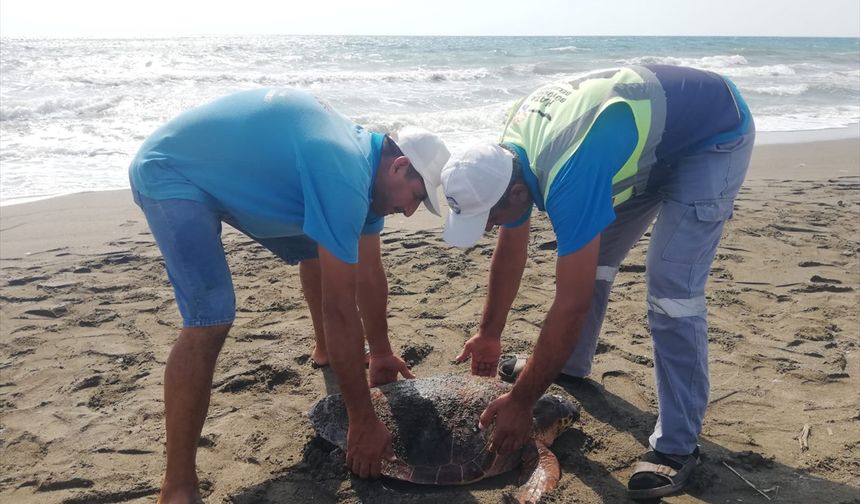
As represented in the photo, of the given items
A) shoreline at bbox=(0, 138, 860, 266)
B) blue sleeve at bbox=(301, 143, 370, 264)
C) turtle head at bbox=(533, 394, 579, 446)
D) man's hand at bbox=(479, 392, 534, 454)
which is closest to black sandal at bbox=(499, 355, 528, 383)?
turtle head at bbox=(533, 394, 579, 446)

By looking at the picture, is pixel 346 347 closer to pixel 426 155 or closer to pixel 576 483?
pixel 426 155

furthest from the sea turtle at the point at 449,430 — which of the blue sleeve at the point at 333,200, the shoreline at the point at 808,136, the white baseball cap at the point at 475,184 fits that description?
the shoreline at the point at 808,136

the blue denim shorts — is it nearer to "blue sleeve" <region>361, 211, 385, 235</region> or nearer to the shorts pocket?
"blue sleeve" <region>361, 211, 385, 235</region>

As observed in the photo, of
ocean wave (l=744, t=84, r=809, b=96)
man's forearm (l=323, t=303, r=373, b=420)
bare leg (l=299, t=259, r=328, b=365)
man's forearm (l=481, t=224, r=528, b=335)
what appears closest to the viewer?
man's forearm (l=323, t=303, r=373, b=420)

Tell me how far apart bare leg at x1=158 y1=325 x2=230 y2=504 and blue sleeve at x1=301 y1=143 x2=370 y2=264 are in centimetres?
51

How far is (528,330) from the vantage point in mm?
3771

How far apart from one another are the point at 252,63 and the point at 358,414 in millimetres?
20847

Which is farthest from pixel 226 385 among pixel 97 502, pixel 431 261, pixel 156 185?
pixel 431 261

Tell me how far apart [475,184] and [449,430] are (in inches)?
40.7

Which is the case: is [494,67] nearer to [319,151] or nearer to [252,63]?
[252,63]

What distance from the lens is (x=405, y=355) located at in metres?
3.51

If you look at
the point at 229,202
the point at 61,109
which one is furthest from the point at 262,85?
the point at 229,202

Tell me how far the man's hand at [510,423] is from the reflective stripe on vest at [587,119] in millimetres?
737

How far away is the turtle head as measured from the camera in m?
2.67
